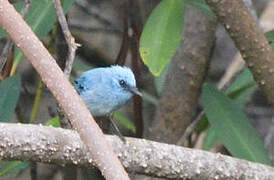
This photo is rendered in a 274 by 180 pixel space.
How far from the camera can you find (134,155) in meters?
2.60

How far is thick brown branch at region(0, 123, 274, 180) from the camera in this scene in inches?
94.0

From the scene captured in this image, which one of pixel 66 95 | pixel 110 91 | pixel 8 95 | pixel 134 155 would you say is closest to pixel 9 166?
pixel 8 95

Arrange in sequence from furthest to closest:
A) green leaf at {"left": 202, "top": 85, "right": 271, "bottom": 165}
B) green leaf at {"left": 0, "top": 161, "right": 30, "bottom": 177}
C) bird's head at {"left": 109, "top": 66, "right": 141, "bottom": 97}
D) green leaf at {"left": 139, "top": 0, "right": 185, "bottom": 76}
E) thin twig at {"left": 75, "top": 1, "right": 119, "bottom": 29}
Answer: thin twig at {"left": 75, "top": 1, "right": 119, "bottom": 29}
green leaf at {"left": 202, "top": 85, "right": 271, "bottom": 165}
green leaf at {"left": 0, "top": 161, "right": 30, "bottom": 177}
bird's head at {"left": 109, "top": 66, "right": 141, "bottom": 97}
green leaf at {"left": 139, "top": 0, "right": 185, "bottom": 76}

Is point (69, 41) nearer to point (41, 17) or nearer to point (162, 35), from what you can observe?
point (162, 35)

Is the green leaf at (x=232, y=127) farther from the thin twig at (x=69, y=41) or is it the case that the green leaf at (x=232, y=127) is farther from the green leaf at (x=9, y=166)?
the thin twig at (x=69, y=41)

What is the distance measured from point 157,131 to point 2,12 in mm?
2467

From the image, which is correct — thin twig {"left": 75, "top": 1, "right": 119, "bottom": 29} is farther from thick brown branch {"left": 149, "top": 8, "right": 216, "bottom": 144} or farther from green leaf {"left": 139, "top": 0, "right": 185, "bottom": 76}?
green leaf {"left": 139, "top": 0, "right": 185, "bottom": 76}

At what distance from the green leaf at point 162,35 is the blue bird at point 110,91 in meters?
0.25

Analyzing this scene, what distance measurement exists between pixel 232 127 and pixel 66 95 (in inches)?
79.1

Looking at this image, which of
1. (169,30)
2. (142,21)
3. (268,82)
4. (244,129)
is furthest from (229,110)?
(142,21)

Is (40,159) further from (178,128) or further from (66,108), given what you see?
(178,128)

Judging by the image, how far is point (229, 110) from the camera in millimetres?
3504

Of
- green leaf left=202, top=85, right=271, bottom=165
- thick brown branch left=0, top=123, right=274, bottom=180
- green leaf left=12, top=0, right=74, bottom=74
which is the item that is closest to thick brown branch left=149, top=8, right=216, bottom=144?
green leaf left=202, top=85, right=271, bottom=165

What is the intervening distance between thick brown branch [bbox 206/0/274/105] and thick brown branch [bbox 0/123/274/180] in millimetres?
465
